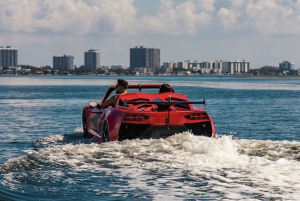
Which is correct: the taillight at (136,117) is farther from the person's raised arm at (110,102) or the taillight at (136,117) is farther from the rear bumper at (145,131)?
the person's raised arm at (110,102)

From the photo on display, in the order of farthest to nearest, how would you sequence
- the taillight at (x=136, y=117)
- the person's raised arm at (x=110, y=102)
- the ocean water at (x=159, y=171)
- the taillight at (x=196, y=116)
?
the person's raised arm at (x=110, y=102)
the taillight at (x=196, y=116)
the taillight at (x=136, y=117)
the ocean water at (x=159, y=171)

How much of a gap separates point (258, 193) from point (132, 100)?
5.55 m

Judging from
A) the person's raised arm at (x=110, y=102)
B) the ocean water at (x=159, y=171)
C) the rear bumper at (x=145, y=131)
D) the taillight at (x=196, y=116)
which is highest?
the person's raised arm at (x=110, y=102)

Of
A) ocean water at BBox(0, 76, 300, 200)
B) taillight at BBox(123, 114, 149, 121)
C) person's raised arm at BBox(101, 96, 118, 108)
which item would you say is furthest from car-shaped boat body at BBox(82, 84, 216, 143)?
person's raised arm at BBox(101, 96, 118, 108)

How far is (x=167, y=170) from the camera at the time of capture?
9.75 m

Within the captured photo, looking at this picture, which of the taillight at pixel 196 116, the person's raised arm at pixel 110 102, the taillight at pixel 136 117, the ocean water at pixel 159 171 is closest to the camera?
the ocean water at pixel 159 171

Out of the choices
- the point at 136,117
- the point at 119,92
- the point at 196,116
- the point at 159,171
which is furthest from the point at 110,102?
the point at 159,171

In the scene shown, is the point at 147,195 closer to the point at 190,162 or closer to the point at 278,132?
the point at 190,162

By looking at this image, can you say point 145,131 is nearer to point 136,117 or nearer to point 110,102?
point 136,117

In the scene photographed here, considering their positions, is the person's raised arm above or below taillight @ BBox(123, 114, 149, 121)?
above

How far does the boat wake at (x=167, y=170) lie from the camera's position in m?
8.38

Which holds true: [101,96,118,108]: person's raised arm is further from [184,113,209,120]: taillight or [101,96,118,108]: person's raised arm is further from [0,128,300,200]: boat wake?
[184,113,209,120]: taillight

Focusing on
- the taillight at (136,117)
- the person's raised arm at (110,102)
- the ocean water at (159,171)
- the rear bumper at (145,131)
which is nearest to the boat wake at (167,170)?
the ocean water at (159,171)

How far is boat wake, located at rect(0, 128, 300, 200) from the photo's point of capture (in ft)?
27.5
